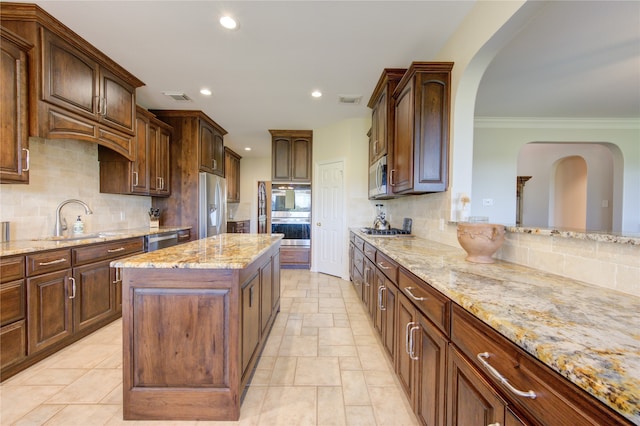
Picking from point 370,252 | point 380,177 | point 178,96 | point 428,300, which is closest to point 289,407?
point 428,300

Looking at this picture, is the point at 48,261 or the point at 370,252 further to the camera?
the point at 370,252

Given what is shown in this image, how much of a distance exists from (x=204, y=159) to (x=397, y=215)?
3222 millimetres

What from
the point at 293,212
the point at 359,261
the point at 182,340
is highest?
the point at 293,212

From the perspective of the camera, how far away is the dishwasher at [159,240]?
3.05m

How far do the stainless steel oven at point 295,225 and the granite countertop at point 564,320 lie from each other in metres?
3.65

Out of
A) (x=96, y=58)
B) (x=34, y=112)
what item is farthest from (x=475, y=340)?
(x=96, y=58)

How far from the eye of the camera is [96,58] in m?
2.52

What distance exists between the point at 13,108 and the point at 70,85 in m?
0.53

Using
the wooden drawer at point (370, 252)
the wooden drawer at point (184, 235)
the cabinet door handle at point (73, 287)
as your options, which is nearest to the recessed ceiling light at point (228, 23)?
the wooden drawer at point (370, 252)

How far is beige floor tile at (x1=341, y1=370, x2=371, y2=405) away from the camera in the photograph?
160 cm

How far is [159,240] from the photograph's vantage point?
3.26 meters

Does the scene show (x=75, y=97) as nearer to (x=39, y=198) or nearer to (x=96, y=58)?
(x=96, y=58)

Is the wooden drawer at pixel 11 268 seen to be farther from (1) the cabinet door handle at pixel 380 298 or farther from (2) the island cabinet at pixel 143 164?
(1) the cabinet door handle at pixel 380 298

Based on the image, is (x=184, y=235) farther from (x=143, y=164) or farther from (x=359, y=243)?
(x=359, y=243)
